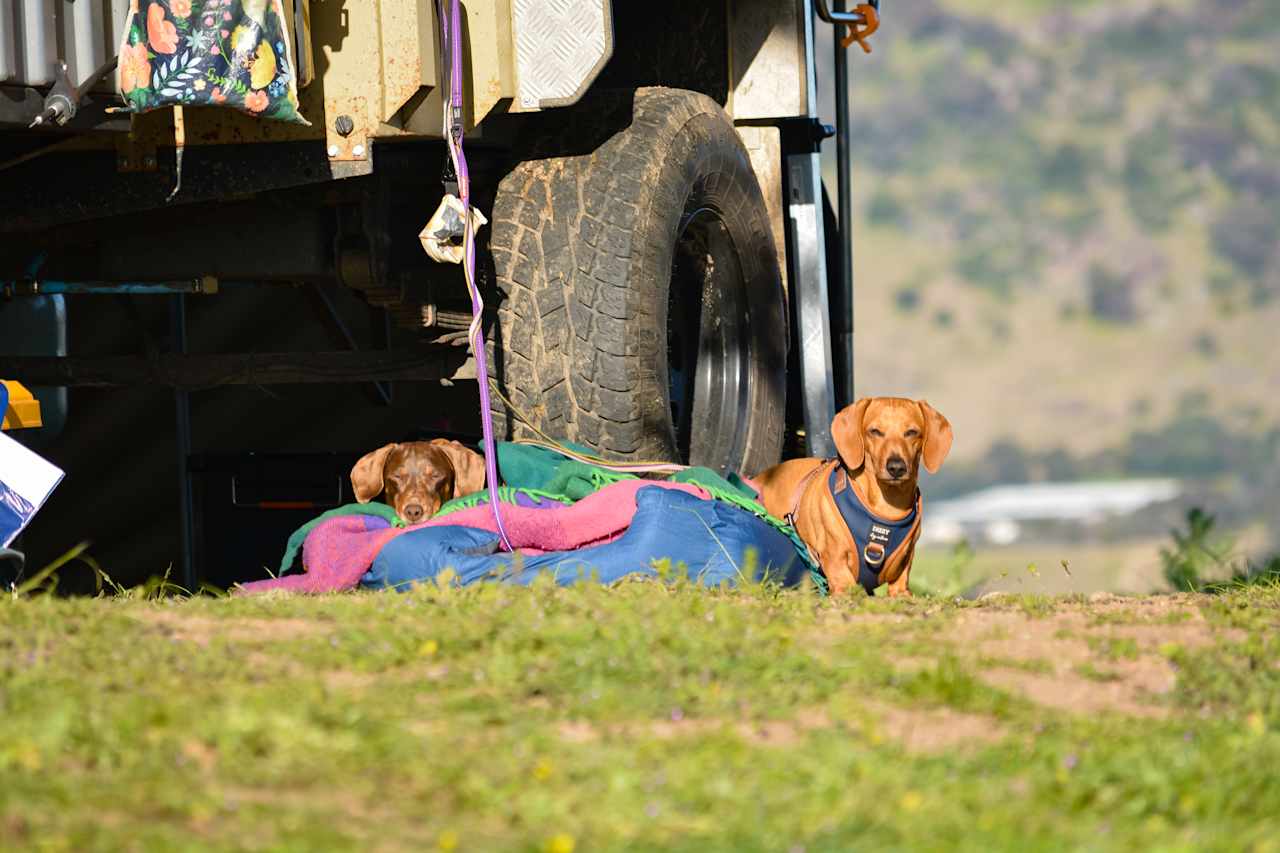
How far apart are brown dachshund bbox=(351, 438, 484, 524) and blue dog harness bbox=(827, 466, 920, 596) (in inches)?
43.7

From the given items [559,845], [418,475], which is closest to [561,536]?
[418,475]

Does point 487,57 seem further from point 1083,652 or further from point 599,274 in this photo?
point 1083,652

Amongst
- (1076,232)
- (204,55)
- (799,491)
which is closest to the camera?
(204,55)

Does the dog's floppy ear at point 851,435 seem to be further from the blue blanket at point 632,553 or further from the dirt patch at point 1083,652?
the dirt patch at point 1083,652

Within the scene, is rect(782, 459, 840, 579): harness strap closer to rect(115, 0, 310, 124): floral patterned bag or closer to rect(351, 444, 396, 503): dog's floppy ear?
rect(351, 444, 396, 503): dog's floppy ear

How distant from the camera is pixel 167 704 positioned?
2.94m

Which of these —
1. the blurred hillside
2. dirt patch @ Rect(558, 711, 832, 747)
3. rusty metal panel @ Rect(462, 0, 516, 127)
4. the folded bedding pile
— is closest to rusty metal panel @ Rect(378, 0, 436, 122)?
rusty metal panel @ Rect(462, 0, 516, 127)

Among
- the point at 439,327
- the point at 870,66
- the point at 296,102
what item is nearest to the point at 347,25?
the point at 296,102

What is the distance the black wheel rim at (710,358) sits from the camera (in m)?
6.37

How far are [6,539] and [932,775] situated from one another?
8.88 ft

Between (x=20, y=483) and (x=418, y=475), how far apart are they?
1240 millimetres

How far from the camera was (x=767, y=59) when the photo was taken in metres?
6.80

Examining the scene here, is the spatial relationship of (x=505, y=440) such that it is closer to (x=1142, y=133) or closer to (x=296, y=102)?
(x=296, y=102)

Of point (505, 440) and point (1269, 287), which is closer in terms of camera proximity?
point (505, 440)
